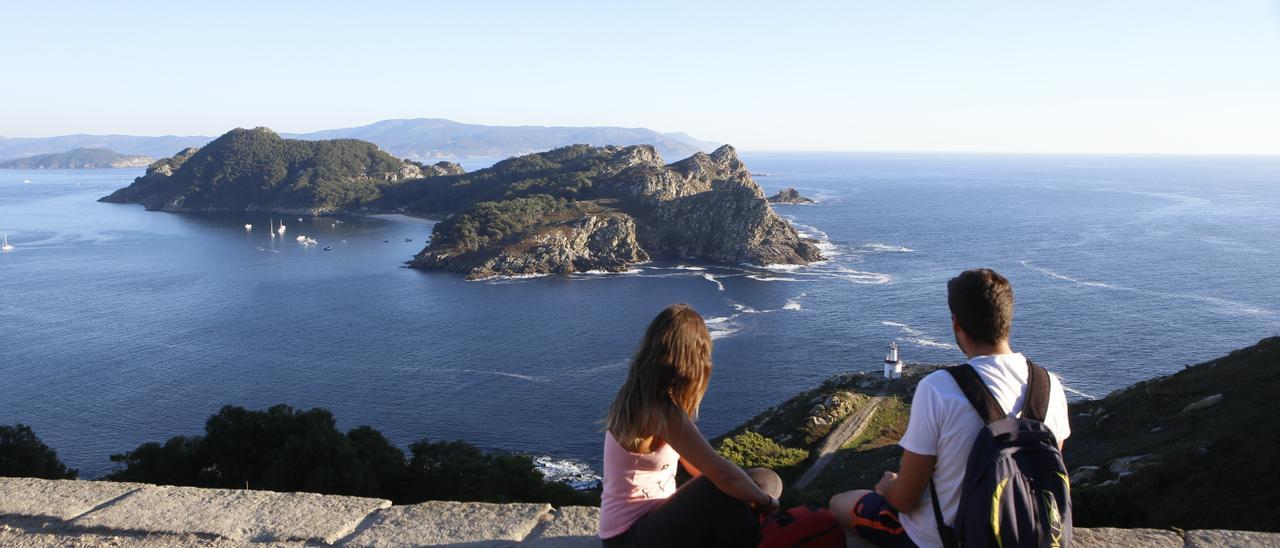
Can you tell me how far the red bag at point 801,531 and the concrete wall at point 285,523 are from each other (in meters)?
1.25

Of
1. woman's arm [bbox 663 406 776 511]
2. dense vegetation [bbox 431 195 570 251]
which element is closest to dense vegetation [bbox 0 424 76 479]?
woman's arm [bbox 663 406 776 511]

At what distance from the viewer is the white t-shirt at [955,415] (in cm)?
317

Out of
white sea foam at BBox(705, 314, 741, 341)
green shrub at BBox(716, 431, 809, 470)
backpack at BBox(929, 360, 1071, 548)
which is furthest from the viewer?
white sea foam at BBox(705, 314, 741, 341)

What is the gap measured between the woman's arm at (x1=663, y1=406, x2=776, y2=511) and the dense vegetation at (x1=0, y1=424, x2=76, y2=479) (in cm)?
2135

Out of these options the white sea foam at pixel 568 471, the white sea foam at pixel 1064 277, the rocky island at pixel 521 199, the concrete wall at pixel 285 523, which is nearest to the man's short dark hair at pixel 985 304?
the concrete wall at pixel 285 523

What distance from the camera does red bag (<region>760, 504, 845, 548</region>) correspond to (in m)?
3.58

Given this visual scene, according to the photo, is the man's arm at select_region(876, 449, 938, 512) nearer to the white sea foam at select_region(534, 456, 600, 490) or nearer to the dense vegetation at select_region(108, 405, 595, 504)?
the dense vegetation at select_region(108, 405, 595, 504)

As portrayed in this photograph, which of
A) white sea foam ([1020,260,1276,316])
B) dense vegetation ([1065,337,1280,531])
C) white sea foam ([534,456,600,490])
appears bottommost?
white sea foam ([534,456,600,490])

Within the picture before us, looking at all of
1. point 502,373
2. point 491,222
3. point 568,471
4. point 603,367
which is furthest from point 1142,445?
point 491,222

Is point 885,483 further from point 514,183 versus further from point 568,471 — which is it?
point 514,183

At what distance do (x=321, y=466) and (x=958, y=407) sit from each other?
60.8ft

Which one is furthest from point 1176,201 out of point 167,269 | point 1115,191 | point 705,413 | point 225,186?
point 225,186

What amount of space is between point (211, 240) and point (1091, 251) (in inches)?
3900

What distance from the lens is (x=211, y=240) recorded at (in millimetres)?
103562
